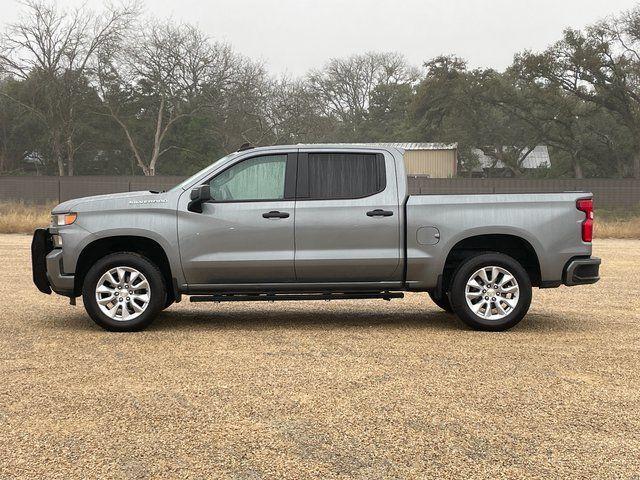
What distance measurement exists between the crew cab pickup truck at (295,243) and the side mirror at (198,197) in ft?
0.04

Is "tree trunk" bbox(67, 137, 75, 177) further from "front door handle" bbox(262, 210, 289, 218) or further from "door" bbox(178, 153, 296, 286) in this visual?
"front door handle" bbox(262, 210, 289, 218)

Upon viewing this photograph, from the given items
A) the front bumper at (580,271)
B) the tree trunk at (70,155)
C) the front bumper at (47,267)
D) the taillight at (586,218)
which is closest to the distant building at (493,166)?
the tree trunk at (70,155)

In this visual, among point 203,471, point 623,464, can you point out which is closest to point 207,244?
point 203,471

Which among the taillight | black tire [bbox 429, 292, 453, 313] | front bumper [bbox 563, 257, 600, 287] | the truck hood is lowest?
black tire [bbox 429, 292, 453, 313]

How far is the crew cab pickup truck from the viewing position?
8094 millimetres

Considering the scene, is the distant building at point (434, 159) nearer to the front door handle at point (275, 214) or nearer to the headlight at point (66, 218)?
the front door handle at point (275, 214)

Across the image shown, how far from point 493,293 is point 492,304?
0.37ft

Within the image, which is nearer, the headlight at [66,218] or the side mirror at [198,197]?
the side mirror at [198,197]

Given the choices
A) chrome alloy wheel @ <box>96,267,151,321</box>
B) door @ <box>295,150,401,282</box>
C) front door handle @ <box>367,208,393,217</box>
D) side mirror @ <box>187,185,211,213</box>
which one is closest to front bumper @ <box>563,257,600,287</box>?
door @ <box>295,150,401,282</box>

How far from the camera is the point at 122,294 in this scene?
809 cm

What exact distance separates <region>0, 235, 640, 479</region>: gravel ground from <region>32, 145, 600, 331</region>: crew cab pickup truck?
0.42m

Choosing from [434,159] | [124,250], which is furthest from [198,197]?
[434,159]

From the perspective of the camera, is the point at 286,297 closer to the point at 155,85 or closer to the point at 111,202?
the point at 111,202

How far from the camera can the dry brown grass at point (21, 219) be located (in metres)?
26.4
